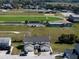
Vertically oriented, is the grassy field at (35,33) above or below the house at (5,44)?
below

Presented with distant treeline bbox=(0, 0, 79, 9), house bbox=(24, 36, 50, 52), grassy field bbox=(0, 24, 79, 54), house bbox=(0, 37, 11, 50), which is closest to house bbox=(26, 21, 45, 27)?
grassy field bbox=(0, 24, 79, 54)

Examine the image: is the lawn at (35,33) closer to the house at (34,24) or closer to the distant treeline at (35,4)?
the house at (34,24)

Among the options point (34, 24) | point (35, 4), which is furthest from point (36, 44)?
point (35, 4)

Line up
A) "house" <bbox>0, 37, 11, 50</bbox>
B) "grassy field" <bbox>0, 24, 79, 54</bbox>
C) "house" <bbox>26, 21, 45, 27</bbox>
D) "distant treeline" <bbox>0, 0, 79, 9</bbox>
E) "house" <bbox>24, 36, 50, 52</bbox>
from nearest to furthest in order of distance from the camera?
"house" <bbox>24, 36, 50, 52</bbox>, "house" <bbox>0, 37, 11, 50</bbox>, "grassy field" <bbox>0, 24, 79, 54</bbox>, "house" <bbox>26, 21, 45, 27</bbox>, "distant treeline" <bbox>0, 0, 79, 9</bbox>

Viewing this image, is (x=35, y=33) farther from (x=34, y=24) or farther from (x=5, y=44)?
(x=5, y=44)

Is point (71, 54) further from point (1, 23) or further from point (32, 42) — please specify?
point (1, 23)

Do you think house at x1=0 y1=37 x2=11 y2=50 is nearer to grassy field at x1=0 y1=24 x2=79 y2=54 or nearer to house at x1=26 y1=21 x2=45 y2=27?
grassy field at x1=0 y1=24 x2=79 y2=54

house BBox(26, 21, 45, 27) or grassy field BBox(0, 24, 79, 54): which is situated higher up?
grassy field BBox(0, 24, 79, 54)

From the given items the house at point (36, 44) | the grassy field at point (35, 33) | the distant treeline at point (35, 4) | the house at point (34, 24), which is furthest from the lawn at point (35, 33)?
the distant treeline at point (35, 4)
